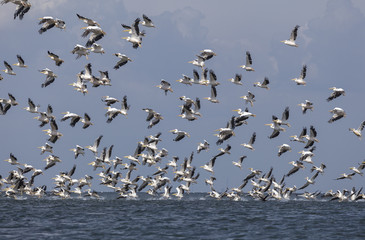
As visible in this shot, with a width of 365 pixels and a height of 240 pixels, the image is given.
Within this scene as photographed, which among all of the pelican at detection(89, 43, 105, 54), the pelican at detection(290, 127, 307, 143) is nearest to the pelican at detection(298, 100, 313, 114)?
the pelican at detection(290, 127, 307, 143)

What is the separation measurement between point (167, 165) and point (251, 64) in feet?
61.5

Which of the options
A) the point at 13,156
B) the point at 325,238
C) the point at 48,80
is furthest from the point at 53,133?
the point at 325,238

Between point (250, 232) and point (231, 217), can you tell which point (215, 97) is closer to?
point (231, 217)

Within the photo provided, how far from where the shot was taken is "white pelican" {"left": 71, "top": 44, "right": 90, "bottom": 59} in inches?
1944

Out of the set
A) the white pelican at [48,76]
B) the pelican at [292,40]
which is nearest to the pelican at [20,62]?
the white pelican at [48,76]

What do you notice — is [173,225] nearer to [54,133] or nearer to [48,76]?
[54,133]

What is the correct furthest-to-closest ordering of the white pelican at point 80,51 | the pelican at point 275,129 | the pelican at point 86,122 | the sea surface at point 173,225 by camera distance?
1. the pelican at point 86,122
2. the pelican at point 275,129
3. the white pelican at point 80,51
4. the sea surface at point 173,225

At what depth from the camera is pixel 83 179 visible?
236 ft

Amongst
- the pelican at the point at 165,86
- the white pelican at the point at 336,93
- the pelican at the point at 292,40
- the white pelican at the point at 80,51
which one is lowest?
the white pelican at the point at 336,93

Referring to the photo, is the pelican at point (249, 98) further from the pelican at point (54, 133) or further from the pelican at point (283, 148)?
the pelican at point (54, 133)

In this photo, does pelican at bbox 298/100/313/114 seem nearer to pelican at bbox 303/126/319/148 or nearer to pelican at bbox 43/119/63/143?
pelican at bbox 303/126/319/148

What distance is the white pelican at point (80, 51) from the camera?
4938cm

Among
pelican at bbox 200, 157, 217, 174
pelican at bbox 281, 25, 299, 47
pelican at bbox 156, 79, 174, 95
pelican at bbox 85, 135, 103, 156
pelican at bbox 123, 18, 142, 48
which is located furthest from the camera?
pelican at bbox 200, 157, 217, 174

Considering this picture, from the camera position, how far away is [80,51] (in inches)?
1962
